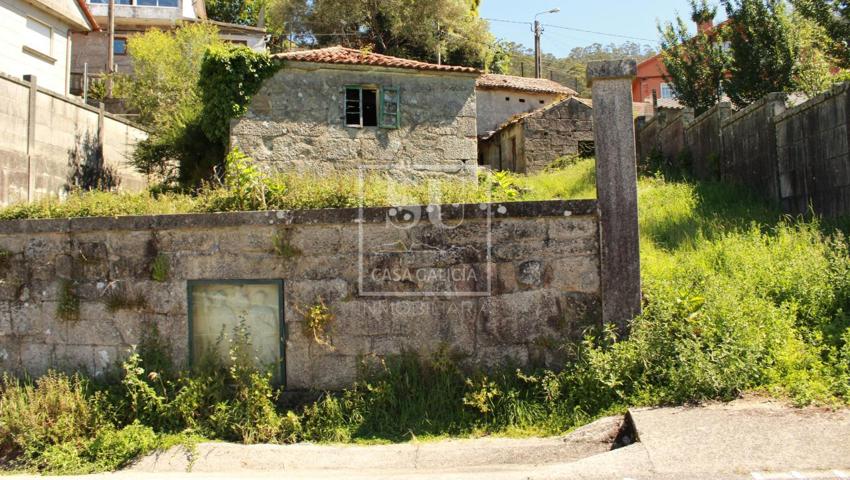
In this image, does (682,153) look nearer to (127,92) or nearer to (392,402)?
(392,402)

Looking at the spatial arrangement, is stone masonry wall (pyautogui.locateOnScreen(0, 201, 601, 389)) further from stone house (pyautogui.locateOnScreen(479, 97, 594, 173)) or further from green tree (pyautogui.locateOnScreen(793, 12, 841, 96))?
stone house (pyautogui.locateOnScreen(479, 97, 594, 173))

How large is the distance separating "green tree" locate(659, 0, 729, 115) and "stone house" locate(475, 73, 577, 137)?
30.1 ft

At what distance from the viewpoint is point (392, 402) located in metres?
5.42

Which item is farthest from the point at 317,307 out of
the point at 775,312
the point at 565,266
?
the point at 775,312

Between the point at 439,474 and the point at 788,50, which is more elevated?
the point at 788,50

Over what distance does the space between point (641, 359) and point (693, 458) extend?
123cm

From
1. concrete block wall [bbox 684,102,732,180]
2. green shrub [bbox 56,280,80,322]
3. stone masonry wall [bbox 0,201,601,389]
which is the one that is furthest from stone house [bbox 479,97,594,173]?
green shrub [bbox 56,280,80,322]

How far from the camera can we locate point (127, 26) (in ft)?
110

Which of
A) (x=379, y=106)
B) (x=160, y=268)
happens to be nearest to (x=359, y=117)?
(x=379, y=106)

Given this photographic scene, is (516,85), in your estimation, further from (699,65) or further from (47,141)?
(47,141)

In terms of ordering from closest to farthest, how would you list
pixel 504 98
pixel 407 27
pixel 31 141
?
pixel 31 141, pixel 504 98, pixel 407 27

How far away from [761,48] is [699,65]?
204 centimetres

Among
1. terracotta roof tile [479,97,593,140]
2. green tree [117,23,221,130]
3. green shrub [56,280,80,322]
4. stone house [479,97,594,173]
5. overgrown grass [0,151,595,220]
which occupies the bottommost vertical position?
green shrub [56,280,80,322]

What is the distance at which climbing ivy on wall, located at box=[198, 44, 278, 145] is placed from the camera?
12.5 metres
